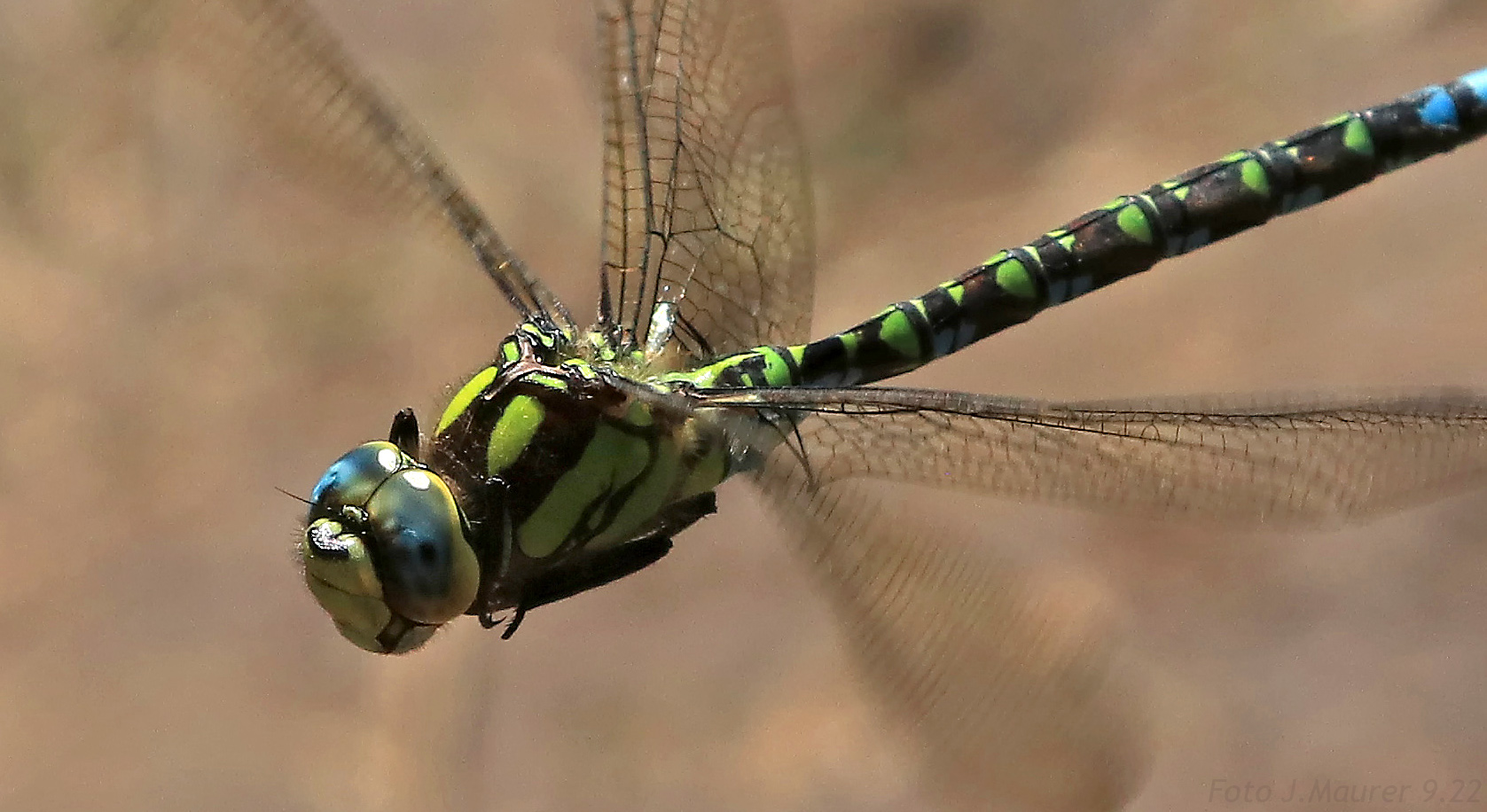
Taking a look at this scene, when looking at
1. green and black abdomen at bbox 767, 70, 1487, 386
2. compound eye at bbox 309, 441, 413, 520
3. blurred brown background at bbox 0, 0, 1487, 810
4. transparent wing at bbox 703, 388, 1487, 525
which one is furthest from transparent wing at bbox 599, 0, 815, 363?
blurred brown background at bbox 0, 0, 1487, 810

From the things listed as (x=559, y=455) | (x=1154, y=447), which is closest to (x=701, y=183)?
(x=559, y=455)

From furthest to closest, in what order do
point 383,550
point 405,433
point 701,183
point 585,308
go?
1. point 585,308
2. point 701,183
3. point 405,433
4. point 383,550


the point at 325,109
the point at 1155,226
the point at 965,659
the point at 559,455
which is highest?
the point at 325,109

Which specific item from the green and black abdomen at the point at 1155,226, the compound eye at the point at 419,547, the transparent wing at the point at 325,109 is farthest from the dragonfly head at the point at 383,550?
the green and black abdomen at the point at 1155,226

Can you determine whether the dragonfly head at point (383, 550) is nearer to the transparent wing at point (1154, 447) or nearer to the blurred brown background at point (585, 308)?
the transparent wing at point (1154, 447)

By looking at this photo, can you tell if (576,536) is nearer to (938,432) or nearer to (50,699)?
(938,432)

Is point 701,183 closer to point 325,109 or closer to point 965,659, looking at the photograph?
point 325,109

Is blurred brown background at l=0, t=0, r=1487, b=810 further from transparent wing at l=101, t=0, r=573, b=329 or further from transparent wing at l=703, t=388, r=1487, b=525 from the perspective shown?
transparent wing at l=101, t=0, r=573, b=329
